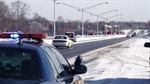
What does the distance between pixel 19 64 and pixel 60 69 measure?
825 mm

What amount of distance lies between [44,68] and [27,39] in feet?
3.78

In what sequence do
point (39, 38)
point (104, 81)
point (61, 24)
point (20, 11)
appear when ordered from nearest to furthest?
point (39, 38) < point (104, 81) < point (20, 11) < point (61, 24)

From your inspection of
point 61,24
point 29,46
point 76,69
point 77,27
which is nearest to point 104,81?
point 76,69

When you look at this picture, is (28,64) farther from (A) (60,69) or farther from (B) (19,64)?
(A) (60,69)

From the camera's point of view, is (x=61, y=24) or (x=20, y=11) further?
(x=61, y=24)

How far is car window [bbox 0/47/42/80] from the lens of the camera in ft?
16.1

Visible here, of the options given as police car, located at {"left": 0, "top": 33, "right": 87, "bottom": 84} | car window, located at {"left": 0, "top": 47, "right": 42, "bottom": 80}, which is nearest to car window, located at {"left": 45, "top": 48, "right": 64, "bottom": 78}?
police car, located at {"left": 0, "top": 33, "right": 87, "bottom": 84}

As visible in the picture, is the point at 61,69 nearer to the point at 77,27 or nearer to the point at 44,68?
the point at 44,68

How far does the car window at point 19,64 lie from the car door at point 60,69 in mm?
369

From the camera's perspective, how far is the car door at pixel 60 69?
5.49m

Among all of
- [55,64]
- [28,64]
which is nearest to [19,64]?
[28,64]

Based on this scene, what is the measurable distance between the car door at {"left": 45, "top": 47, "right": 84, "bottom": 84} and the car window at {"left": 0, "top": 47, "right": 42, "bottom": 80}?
1.21 ft

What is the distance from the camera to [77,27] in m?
193

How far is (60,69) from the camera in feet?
19.2
